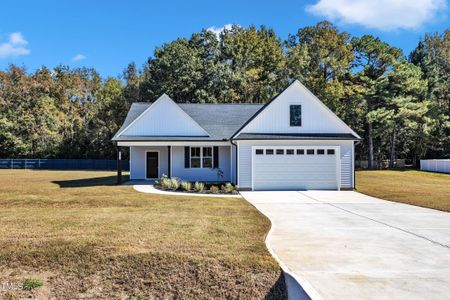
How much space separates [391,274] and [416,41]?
45.9 meters

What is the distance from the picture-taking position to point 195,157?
23969 mm

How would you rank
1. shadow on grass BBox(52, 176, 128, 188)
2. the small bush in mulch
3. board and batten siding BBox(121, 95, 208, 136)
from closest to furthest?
the small bush in mulch, shadow on grass BBox(52, 176, 128, 188), board and batten siding BBox(121, 95, 208, 136)

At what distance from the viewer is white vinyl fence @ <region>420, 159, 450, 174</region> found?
104ft

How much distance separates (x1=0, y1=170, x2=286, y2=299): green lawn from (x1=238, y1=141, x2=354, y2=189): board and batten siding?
8.53m

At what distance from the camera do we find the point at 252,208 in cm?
1265

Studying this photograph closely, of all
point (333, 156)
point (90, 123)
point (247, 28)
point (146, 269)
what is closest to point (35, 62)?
point (90, 123)

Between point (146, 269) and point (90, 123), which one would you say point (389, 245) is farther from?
point (90, 123)

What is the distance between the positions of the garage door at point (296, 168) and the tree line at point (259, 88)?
17375 millimetres

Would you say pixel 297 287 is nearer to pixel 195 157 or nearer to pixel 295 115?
pixel 295 115

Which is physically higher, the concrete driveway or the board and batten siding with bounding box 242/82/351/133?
the board and batten siding with bounding box 242/82/351/133

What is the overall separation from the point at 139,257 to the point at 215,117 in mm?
19106

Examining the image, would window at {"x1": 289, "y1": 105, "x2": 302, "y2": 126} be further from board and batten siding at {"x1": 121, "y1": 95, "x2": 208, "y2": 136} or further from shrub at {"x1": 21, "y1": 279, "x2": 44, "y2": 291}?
shrub at {"x1": 21, "y1": 279, "x2": 44, "y2": 291}

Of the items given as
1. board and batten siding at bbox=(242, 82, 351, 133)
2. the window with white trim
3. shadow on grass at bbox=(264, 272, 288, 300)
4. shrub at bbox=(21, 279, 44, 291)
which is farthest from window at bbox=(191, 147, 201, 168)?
shadow on grass at bbox=(264, 272, 288, 300)

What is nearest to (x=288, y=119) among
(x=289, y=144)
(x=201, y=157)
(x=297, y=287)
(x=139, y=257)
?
(x=289, y=144)
